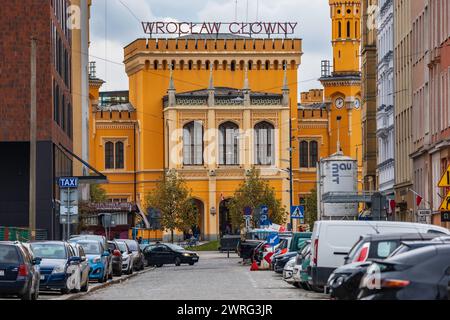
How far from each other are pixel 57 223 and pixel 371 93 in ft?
81.7

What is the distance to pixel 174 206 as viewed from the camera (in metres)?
134

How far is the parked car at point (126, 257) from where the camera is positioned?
6209 centimetres

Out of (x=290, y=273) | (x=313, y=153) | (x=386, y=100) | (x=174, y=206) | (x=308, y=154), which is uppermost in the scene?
(x=313, y=153)

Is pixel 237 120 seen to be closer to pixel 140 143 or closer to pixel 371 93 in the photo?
pixel 140 143

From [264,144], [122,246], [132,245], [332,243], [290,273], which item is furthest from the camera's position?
[264,144]

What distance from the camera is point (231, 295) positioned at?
3778 centimetres

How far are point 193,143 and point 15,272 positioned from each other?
115445mm

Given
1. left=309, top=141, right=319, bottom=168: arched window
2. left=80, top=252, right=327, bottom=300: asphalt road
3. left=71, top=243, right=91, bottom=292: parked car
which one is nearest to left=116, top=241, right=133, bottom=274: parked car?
left=80, top=252, right=327, bottom=300: asphalt road

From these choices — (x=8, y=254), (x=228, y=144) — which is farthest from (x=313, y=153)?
(x=8, y=254)

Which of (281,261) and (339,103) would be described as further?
(339,103)

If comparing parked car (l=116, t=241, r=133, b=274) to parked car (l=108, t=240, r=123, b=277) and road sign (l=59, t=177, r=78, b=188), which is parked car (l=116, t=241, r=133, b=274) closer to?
parked car (l=108, t=240, r=123, b=277)

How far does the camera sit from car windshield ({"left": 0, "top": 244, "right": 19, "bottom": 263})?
1318 inches

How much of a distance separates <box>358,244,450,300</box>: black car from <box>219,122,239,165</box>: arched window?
421 feet

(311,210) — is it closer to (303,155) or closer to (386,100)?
(303,155)
